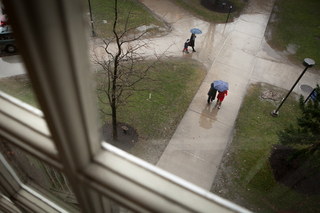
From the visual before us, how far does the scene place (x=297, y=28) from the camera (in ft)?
43.9

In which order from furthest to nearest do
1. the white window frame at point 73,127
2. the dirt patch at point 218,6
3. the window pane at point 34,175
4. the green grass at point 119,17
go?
1. the dirt patch at point 218,6
2. the green grass at point 119,17
3. the window pane at point 34,175
4. the white window frame at point 73,127

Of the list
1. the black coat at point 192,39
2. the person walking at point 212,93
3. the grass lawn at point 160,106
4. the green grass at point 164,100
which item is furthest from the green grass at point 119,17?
the person walking at point 212,93

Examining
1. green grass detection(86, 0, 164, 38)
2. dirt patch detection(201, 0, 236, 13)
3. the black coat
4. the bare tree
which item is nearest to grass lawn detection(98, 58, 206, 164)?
the bare tree

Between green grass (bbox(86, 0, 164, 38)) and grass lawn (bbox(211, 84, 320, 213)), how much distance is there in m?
6.65

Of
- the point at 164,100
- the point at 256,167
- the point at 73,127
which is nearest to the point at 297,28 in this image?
the point at 164,100

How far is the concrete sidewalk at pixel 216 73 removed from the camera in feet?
20.7

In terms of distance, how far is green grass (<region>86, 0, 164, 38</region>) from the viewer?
1052cm

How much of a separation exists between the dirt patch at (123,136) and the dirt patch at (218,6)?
11.0m

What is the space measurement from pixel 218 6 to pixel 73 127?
16.2 metres

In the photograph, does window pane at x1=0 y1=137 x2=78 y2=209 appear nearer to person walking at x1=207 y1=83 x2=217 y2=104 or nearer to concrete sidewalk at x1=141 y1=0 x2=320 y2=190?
concrete sidewalk at x1=141 y1=0 x2=320 y2=190

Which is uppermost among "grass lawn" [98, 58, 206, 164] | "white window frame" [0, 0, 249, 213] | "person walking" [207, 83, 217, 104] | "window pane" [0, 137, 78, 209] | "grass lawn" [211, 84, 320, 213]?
"white window frame" [0, 0, 249, 213]

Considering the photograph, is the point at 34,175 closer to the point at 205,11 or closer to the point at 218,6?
the point at 205,11

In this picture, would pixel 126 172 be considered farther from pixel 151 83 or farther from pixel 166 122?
pixel 151 83

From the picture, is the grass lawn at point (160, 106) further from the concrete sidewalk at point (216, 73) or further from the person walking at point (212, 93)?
the person walking at point (212, 93)
